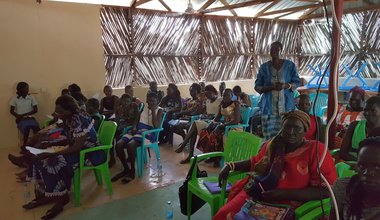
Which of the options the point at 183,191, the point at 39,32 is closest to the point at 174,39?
the point at 39,32

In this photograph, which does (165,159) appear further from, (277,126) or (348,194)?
(348,194)

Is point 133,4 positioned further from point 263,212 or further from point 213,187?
point 263,212

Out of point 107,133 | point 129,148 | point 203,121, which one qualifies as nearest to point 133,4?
point 203,121

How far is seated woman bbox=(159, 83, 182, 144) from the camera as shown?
581cm

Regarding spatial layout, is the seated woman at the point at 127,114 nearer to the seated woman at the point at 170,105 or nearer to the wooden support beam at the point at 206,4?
the seated woman at the point at 170,105

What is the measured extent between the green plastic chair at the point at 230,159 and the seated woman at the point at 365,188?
39.8 inches

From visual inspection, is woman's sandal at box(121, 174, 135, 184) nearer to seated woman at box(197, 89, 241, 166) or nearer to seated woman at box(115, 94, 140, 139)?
seated woman at box(115, 94, 140, 139)

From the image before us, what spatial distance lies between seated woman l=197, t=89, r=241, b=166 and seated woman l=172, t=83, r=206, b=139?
2.51 feet

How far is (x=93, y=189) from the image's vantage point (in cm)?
373

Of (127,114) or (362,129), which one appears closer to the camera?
(362,129)

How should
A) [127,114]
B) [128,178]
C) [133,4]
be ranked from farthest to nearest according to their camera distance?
1. [133,4]
2. [127,114]
3. [128,178]

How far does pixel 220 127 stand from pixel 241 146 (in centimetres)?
170

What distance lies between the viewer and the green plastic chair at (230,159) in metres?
2.34

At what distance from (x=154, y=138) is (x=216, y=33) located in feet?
16.9
